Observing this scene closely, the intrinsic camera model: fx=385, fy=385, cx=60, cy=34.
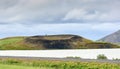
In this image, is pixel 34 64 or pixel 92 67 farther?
pixel 34 64

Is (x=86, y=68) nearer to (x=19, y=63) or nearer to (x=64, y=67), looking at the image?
(x=64, y=67)

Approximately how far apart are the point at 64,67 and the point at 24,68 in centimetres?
743

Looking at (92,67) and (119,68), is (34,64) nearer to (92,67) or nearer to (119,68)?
(92,67)

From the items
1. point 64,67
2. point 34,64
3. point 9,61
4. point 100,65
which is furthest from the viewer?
point 9,61

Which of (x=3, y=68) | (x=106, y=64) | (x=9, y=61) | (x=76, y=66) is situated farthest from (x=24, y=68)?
(x=9, y=61)

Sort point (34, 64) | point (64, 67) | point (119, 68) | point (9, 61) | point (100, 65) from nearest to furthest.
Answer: point (119, 68)
point (100, 65)
point (64, 67)
point (34, 64)
point (9, 61)

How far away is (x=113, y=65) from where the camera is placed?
202 ft

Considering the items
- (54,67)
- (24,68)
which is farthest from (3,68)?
(54,67)

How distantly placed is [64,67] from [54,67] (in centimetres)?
→ 194

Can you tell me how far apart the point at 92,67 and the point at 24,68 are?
37.1 feet

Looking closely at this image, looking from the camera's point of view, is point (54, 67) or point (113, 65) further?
point (54, 67)

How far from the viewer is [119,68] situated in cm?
5869

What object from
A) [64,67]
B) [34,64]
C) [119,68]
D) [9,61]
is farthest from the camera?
[9,61]

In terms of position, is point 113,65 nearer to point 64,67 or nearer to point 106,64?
point 106,64
